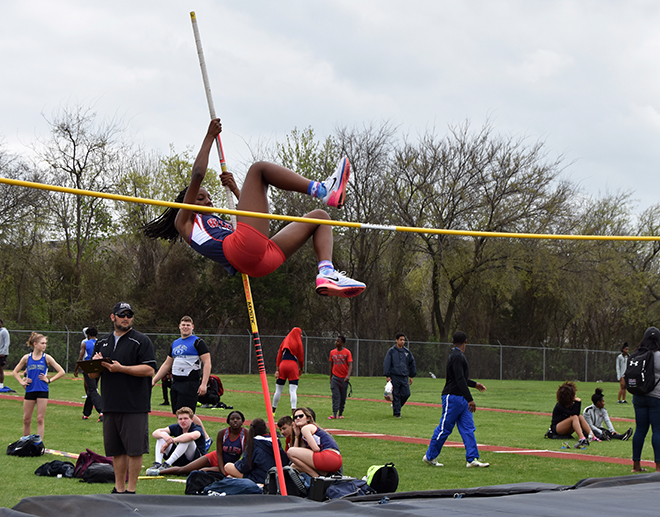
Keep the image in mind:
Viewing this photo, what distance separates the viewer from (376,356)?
31.1 metres

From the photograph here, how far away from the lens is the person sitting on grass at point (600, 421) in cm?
1195

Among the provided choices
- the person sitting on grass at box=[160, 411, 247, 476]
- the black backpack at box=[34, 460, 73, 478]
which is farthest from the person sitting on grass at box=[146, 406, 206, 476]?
Result: the black backpack at box=[34, 460, 73, 478]

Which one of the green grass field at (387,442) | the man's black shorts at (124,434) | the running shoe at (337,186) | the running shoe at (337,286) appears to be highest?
the running shoe at (337,186)

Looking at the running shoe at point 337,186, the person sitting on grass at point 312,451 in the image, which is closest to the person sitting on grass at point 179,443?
the person sitting on grass at point 312,451

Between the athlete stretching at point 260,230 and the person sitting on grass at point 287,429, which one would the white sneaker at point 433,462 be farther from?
the athlete stretching at point 260,230

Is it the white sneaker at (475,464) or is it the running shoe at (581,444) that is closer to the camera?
the white sneaker at (475,464)

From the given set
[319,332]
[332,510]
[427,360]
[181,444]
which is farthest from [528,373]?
[332,510]

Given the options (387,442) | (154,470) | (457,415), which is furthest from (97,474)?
(387,442)

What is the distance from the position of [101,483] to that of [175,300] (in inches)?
1003

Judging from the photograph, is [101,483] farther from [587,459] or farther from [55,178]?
[55,178]

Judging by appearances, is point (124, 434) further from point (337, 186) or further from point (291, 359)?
point (291, 359)

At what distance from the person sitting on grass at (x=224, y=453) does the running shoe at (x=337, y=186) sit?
3810 millimetres

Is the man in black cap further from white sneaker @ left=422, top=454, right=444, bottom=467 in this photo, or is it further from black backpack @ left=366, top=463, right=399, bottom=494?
white sneaker @ left=422, top=454, right=444, bottom=467

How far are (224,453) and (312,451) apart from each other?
105cm
